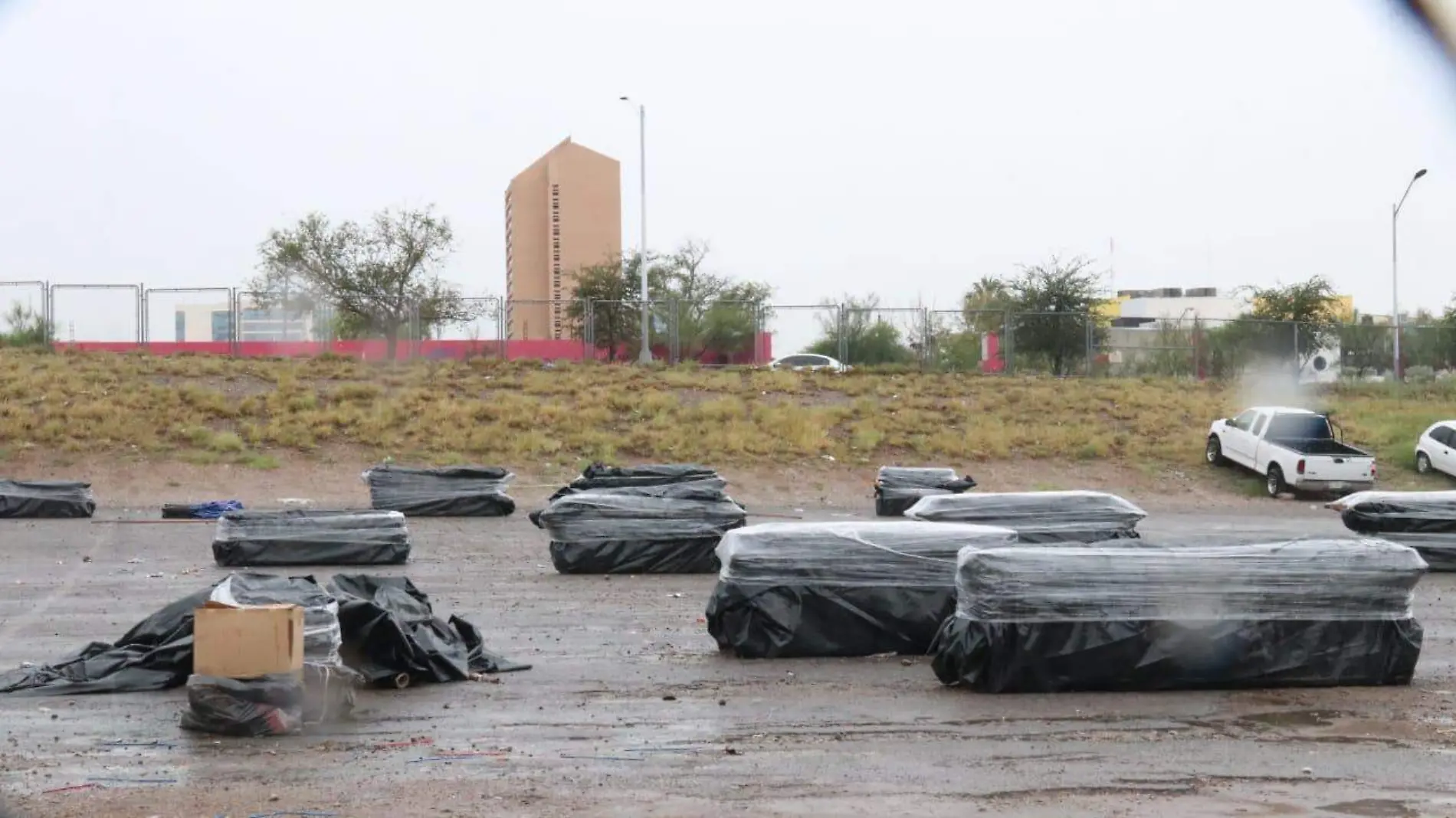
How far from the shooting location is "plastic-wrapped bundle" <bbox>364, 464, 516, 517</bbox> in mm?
26219

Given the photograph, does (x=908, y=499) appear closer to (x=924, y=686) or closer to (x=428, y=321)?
(x=924, y=686)

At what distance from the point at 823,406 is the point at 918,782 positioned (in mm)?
31577

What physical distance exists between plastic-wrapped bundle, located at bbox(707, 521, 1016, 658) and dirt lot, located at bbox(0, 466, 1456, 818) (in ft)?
0.87

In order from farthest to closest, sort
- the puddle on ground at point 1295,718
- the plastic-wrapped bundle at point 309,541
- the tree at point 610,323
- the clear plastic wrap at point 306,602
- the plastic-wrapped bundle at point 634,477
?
the tree at point 610,323 < the plastic-wrapped bundle at point 634,477 < the plastic-wrapped bundle at point 309,541 < the clear plastic wrap at point 306,602 < the puddle on ground at point 1295,718

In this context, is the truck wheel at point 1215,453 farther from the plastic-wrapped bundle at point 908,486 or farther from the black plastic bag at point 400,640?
the black plastic bag at point 400,640

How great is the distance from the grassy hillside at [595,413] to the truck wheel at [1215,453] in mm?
431

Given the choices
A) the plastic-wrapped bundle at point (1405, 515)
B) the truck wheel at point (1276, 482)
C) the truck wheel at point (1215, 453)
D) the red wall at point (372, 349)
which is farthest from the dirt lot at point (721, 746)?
the red wall at point (372, 349)

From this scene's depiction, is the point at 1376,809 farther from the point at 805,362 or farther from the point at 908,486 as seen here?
the point at 805,362

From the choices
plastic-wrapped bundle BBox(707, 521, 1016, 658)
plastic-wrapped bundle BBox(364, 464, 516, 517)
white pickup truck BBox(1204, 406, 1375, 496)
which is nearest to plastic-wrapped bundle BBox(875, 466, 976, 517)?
plastic-wrapped bundle BBox(364, 464, 516, 517)

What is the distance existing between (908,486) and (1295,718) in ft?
56.6

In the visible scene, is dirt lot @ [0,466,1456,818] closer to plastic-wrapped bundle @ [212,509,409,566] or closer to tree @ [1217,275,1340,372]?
plastic-wrapped bundle @ [212,509,409,566]

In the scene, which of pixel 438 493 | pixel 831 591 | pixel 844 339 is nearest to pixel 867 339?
pixel 844 339

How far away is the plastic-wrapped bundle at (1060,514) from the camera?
1728 centimetres

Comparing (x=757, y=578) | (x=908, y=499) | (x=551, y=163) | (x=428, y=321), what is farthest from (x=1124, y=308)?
(x=757, y=578)
